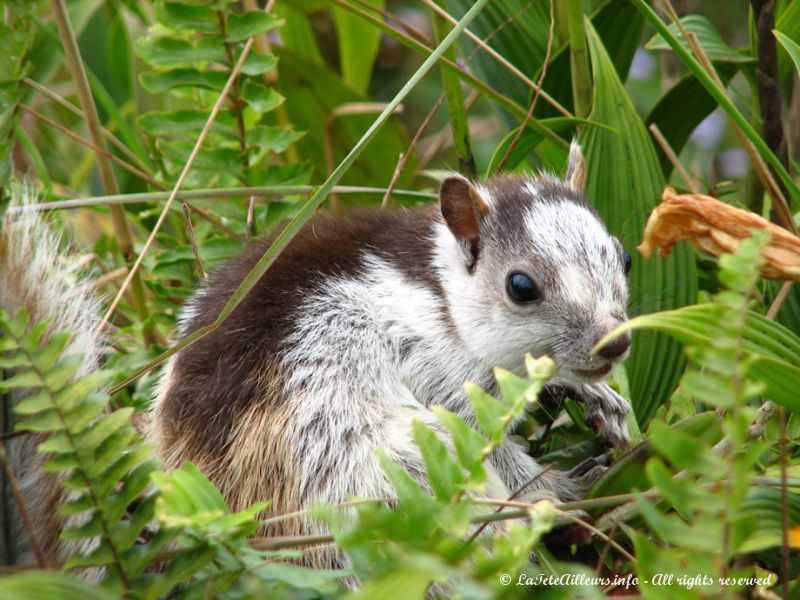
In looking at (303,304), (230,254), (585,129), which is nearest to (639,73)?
(585,129)

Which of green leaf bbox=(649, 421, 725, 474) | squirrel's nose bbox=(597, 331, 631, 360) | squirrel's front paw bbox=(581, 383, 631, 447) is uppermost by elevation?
green leaf bbox=(649, 421, 725, 474)

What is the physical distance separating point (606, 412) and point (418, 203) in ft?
4.80

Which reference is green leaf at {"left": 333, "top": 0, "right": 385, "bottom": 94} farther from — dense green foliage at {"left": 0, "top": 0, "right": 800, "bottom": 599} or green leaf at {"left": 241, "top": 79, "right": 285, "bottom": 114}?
green leaf at {"left": 241, "top": 79, "right": 285, "bottom": 114}

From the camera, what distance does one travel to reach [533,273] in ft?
9.78

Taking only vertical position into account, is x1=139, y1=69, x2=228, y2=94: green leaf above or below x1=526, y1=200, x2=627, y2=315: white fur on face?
above

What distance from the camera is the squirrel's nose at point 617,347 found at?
277cm

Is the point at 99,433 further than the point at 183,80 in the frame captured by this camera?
No

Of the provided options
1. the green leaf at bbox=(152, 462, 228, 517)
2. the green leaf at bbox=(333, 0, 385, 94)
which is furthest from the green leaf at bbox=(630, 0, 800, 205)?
the green leaf at bbox=(333, 0, 385, 94)

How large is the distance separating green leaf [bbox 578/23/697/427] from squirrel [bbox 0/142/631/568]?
0.67 feet

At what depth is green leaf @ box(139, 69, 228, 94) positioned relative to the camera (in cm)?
367

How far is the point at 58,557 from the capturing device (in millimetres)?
2291

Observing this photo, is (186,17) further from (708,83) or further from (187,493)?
(187,493)

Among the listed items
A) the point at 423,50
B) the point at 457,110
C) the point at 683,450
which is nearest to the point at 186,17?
the point at 423,50

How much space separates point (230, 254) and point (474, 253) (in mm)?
1097
